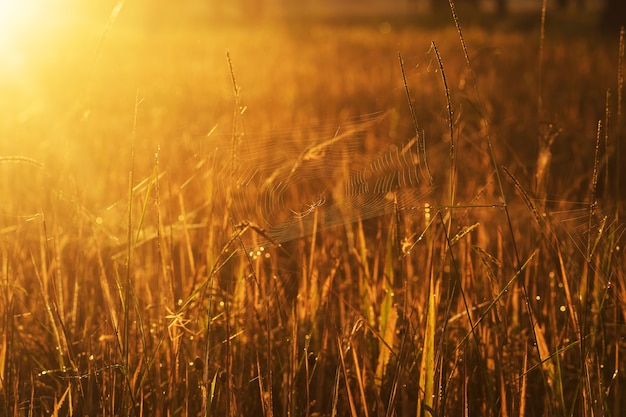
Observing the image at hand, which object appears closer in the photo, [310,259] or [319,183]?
[310,259]

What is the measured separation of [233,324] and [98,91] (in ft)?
17.1

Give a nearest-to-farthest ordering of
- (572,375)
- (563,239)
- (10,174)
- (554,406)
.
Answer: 1. (554,406)
2. (572,375)
3. (563,239)
4. (10,174)

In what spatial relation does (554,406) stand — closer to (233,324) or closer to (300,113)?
(233,324)

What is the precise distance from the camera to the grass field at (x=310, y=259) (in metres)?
1.33

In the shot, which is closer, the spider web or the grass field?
the grass field

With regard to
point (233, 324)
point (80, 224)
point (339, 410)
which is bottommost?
point (339, 410)

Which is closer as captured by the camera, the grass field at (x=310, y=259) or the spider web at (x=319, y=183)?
the grass field at (x=310, y=259)

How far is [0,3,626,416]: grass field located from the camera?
1333mm

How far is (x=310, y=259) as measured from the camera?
5.52 ft

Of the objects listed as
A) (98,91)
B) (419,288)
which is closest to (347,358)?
(419,288)

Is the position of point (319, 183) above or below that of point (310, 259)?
below

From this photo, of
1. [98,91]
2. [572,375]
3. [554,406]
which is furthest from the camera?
[98,91]

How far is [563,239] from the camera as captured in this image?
2.09m

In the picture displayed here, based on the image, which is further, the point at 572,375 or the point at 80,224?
the point at 80,224
